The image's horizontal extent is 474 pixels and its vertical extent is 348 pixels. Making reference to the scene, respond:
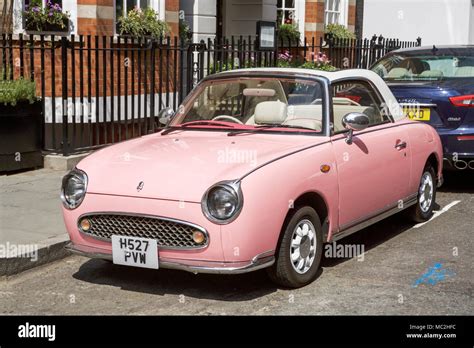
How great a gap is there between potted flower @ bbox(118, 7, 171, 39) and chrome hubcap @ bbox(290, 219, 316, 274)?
802cm

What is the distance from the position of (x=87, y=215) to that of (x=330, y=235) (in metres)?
1.89

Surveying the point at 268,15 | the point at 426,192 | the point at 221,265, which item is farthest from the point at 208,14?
the point at 221,265

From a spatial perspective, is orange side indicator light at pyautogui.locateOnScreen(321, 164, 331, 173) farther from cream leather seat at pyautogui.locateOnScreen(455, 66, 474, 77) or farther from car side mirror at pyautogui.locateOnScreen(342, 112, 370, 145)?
cream leather seat at pyautogui.locateOnScreen(455, 66, 474, 77)

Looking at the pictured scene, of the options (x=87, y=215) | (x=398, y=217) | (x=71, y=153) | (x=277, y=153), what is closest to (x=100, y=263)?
(x=87, y=215)

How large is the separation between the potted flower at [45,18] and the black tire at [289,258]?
790cm

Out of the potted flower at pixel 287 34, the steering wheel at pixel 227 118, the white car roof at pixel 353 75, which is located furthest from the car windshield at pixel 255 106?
the potted flower at pixel 287 34

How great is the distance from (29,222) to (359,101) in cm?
336

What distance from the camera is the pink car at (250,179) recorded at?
5164 mm

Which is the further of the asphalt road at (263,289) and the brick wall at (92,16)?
the brick wall at (92,16)

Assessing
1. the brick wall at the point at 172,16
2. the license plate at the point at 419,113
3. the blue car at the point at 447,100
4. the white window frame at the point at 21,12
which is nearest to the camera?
the blue car at the point at 447,100

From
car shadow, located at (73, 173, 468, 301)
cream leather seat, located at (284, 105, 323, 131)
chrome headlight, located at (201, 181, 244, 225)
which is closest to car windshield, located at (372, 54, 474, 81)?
cream leather seat, located at (284, 105, 323, 131)

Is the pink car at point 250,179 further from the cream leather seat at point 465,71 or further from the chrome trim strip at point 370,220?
the cream leather seat at point 465,71

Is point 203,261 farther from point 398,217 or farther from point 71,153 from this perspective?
point 71,153
